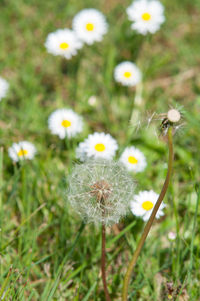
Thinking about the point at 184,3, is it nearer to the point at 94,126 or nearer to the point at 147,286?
the point at 94,126

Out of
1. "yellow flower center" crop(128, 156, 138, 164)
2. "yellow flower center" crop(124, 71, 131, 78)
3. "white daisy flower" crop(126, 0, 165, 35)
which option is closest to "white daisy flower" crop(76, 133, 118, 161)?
"yellow flower center" crop(128, 156, 138, 164)

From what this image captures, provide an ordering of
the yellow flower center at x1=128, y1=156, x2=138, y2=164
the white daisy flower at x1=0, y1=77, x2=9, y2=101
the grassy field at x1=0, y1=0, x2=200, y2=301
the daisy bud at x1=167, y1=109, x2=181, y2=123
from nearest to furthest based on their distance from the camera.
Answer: the daisy bud at x1=167, y1=109, x2=181, y2=123
the grassy field at x1=0, y1=0, x2=200, y2=301
the yellow flower center at x1=128, y1=156, x2=138, y2=164
the white daisy flower at x1=0, y1=77, x2=9, y2=101

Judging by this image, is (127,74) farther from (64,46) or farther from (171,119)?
(171,119)

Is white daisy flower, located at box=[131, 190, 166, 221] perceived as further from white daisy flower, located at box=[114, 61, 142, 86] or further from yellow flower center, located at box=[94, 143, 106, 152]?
white daisy flower, located at box=[114, 61, 142, 86]

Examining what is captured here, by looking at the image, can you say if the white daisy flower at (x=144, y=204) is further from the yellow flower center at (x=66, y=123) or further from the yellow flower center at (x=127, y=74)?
the yellow flower center at (x=127, y=74)

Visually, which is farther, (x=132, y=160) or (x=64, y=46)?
(x=64, y=46)

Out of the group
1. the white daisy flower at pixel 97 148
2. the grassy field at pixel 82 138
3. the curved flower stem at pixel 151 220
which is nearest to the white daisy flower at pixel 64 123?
the grassy field at pixel 82 138

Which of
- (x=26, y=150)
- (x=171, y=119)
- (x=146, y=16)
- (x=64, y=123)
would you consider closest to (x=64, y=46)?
(x=146, y=16)
